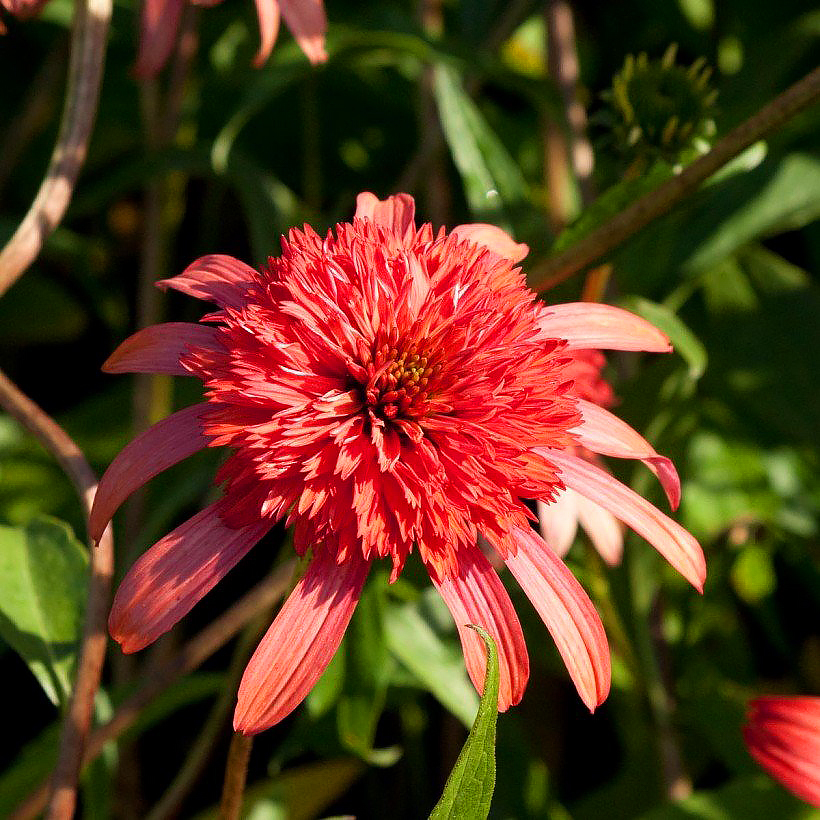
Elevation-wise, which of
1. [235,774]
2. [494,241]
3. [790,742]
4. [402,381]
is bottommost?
[235,774]

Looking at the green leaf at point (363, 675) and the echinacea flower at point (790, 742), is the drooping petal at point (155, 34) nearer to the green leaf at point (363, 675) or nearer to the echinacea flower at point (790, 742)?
the green leaf at point (363, 675)

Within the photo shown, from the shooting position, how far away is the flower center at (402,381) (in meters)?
0.49

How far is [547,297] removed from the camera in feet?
2.54

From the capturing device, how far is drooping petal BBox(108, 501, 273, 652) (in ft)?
1.48

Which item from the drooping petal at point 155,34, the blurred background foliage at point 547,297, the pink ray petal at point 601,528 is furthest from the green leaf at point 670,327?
the drooping petal at point 155,34

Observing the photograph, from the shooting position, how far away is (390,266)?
0.48 m

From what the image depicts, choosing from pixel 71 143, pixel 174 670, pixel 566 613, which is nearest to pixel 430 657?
pixel 174 670

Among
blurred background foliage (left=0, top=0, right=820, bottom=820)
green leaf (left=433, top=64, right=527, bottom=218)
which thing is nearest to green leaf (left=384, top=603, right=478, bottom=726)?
blurred background foliage (left=0, top=0, right=820, bottom=820)

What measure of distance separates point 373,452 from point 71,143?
345 millimetres

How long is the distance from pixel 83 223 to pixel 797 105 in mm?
981

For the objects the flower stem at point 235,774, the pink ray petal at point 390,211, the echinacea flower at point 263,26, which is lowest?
the flower stem at point 235,774

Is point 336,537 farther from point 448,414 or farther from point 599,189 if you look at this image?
point 599,189

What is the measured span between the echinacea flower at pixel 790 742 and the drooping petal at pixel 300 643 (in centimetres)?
23

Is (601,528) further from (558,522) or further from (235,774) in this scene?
(235,774)
